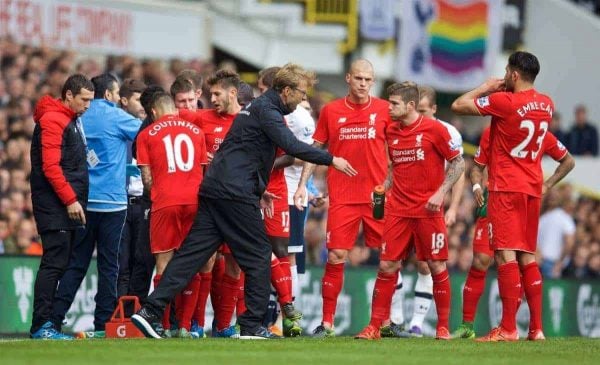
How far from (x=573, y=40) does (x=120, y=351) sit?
25.9 meters

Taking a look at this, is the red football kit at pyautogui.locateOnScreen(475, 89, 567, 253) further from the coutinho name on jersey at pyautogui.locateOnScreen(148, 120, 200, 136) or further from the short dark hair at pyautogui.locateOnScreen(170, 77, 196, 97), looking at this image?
the short dark hair at pyautogui.locateOnScreen(170, 77, 196, 97)

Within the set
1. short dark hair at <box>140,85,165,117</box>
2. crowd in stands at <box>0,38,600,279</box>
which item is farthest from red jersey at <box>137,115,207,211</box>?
crowd in stands at <box>0,38,600,279</box>

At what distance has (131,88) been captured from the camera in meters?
17.7

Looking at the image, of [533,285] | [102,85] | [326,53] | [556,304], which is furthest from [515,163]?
[326,53]

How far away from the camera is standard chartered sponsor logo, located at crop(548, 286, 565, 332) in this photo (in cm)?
2555

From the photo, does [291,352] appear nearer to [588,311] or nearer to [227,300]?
[227,300]

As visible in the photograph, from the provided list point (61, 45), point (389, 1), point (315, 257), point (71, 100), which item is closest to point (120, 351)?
point (71, 100)

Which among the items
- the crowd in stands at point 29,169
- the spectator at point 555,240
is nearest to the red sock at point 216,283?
the crowd in stands at point 29,169

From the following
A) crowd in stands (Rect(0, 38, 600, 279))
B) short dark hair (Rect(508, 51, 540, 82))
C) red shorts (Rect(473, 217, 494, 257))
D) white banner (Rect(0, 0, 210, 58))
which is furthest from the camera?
white banner (Rect(0, 0, 210, 58))

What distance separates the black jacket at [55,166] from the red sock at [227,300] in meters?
1.57

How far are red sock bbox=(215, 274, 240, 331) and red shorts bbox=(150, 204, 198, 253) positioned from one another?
84 cm

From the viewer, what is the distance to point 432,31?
114 feet

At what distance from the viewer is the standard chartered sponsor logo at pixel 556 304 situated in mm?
25547

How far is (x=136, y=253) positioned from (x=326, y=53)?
58.2ft
